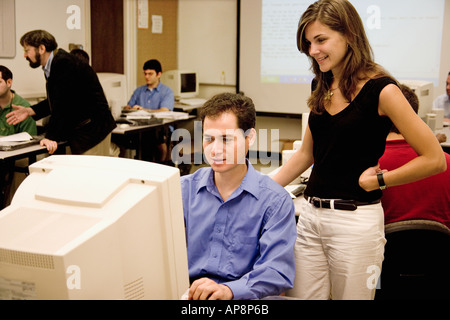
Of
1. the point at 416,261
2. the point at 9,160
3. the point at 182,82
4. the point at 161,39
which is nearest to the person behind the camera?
the point at 416,261

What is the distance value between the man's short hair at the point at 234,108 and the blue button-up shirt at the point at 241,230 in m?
0.14

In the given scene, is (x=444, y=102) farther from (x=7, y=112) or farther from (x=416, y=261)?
(x=7, y=112)

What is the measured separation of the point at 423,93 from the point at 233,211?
2892 mm

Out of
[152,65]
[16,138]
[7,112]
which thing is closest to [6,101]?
[7,112]

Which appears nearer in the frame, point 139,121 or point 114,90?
point 139,121

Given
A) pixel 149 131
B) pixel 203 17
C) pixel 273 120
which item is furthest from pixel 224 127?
pixel 203 17

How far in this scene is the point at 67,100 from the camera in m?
3.31

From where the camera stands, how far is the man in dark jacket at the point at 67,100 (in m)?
3.28

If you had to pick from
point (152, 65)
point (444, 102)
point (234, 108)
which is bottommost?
point (444, 102)

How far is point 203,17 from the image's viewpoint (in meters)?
6.19

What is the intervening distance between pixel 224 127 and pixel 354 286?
0.63 meters

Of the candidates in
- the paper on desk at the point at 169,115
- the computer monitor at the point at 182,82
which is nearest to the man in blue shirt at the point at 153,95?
the paper on desk at the point at 169,115

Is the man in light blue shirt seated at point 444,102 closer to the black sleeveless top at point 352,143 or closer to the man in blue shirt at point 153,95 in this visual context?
the man in blue shirt at point 153,95

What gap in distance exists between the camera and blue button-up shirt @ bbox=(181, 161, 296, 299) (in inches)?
49.3
